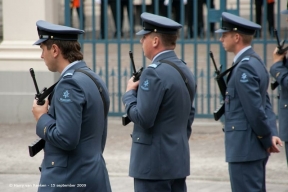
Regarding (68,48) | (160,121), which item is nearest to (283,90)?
(160,121)

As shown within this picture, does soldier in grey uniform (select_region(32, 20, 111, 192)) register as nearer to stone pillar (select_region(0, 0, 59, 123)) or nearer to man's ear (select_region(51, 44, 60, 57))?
man's ear (select_region(51, 44, 60, 57))

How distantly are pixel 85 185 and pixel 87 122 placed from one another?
36 centimetres

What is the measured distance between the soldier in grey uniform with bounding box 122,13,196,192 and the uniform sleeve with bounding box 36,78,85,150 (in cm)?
74

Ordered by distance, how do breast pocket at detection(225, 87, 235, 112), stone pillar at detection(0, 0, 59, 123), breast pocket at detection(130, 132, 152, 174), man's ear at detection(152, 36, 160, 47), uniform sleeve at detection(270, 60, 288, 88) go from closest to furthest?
breast pocket at detection(130, 132, 152, 174) < man's ear at detection(152, 36, 160, 47) < breast pocket at detection(225, 87, 235, 112) < uniform sleeve at detection(270, 60, 288, 88) < stone pillar at detection(0, 0, 59, 123)

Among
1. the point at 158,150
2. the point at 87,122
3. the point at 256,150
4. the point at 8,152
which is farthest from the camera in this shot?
the point at 8,152

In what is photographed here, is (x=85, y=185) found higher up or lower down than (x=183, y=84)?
lower down

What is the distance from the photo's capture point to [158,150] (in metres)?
4.75

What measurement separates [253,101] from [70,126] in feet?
5.83

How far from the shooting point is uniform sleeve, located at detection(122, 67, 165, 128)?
15.2 ft

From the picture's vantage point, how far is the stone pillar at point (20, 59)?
10219 mm

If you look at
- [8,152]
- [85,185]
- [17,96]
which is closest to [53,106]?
[85,185]

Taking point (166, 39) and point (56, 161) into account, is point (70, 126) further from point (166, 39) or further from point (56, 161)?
point (166, 39)

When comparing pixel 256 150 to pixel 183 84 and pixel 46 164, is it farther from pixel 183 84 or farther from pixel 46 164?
pixel 46 164

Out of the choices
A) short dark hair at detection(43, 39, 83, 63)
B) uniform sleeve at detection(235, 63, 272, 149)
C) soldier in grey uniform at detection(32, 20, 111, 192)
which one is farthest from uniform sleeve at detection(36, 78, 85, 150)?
uniform sleeve at detection(235, 63, 272, 149)
